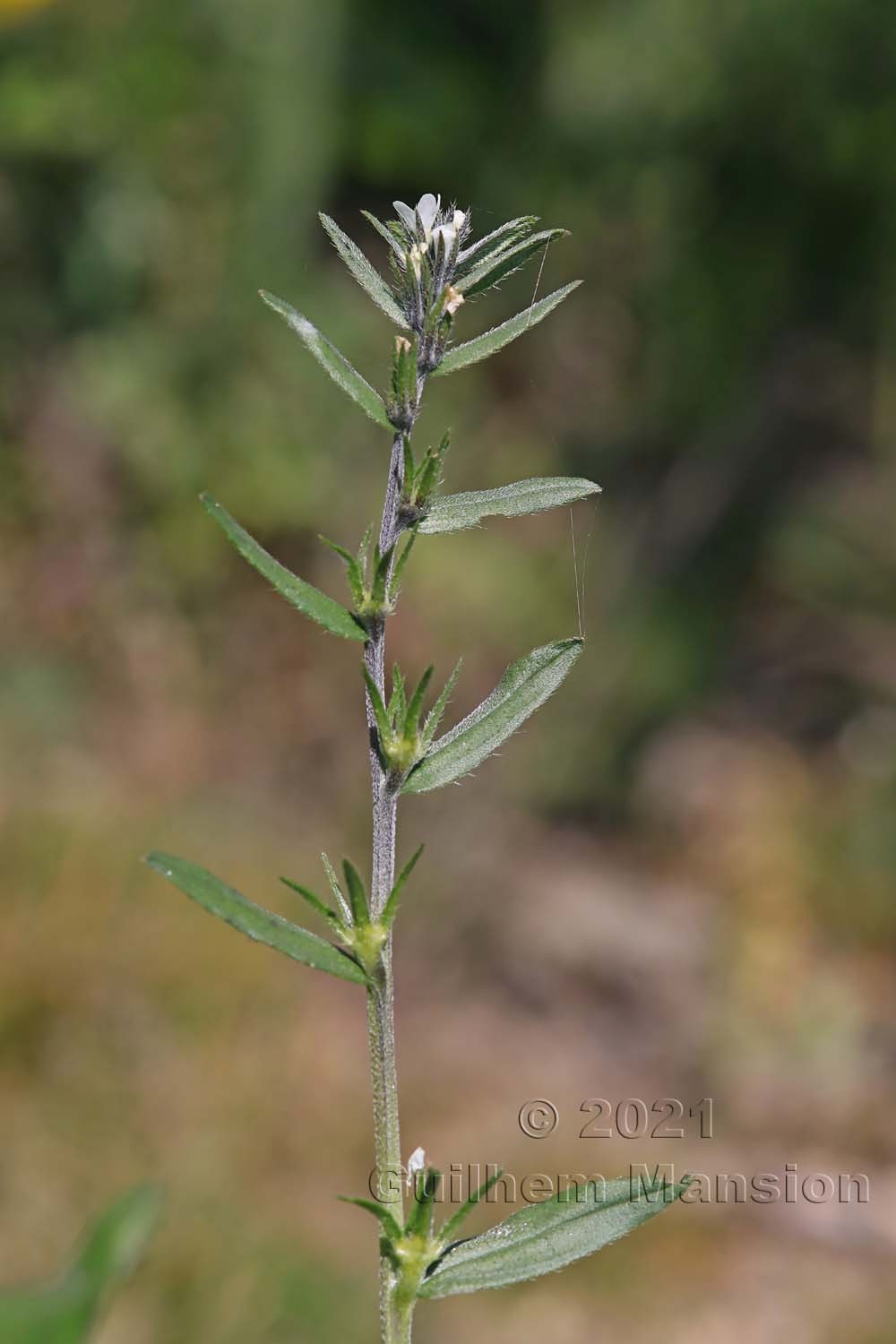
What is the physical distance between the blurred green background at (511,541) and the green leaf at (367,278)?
2.64 metres

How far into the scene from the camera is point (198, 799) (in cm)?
398

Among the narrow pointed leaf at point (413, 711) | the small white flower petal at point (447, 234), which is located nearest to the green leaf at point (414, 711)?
the narrow pointed leaf at point (413, 711)

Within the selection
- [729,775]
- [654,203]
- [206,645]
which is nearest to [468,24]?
[654,203]

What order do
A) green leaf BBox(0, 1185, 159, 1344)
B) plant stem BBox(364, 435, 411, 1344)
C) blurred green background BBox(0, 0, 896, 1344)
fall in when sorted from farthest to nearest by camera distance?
blurred green background BBox(0, 0, 896, 1344)
green leaf BBox(0, 1185, 159, 1344)
plant stem BBox(364, 435, 411, 1344)

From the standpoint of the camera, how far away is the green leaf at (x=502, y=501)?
2.30 feet

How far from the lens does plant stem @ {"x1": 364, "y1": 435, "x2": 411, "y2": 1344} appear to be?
24.6 inches

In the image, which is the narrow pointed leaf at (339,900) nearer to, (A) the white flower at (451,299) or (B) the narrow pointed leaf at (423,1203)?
(B) the narrow pointed leaf at (423,1203)

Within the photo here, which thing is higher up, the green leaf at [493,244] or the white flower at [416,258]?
the green leaf at [493,244]

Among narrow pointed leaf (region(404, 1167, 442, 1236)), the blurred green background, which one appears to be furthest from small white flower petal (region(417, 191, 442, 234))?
the blurred green background

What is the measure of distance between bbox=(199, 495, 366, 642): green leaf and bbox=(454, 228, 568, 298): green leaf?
17cm

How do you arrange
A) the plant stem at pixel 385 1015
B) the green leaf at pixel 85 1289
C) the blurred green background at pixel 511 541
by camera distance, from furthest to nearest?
the blurred green background at pixel 511 541 → the green leaf at pixel 85 1289 → the plant stem at pixel 385 1015

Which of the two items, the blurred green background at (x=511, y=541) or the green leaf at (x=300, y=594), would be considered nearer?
the green leaf at (x=300, y=594)

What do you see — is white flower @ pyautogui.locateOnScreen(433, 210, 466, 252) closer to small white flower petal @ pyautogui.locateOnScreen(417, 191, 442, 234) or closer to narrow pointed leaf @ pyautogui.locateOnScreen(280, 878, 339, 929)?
small white flower petal @ pyautogui.locateOnScreen(417, 191, 442, 234)

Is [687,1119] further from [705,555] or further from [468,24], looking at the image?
[468,24]
